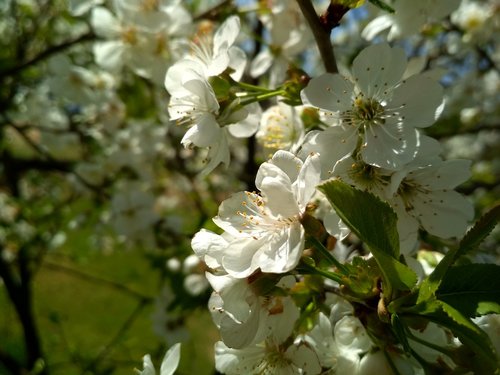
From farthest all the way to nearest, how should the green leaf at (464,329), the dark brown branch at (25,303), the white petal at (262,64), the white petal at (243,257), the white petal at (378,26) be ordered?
1. the dark brown branch at (25,303)
2. the white petal at (262,64)
3. the white petal at (378,26)
4. the white petal at (243,257)
5. the green leaf at (464,329)

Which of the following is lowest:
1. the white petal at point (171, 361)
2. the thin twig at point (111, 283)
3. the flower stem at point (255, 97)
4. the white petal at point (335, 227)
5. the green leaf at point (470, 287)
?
the thin twig at point (111, 283)

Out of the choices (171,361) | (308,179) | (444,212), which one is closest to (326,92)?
(308,179)

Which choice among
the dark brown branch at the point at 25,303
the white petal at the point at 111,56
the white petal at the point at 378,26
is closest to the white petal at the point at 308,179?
the white petal at the point at 378,26

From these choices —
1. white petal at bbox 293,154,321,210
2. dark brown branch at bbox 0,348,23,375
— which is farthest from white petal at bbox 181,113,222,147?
dark brown branch at bbox 0,348,23,375

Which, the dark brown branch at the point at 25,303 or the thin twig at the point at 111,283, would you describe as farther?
the dark brown branch at the point at 25,303

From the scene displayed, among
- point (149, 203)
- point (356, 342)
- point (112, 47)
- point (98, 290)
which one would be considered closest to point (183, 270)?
point (149, 203)

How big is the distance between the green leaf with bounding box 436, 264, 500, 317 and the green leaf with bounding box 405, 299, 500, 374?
2 centimetres

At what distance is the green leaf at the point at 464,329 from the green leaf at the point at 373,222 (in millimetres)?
41

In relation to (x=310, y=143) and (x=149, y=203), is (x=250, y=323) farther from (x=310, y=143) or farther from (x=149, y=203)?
(x=149, y=203)

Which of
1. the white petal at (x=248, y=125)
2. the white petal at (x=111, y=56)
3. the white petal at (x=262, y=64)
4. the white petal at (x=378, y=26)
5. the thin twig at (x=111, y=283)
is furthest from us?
the thin twig at (x=111, y=283)

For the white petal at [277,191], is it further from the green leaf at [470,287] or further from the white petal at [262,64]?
the white petal at [262,64]

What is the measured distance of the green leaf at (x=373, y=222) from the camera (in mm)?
749

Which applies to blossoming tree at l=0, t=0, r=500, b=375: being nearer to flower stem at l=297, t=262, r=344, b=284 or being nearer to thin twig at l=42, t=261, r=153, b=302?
flower stem at l=297, t=262, r=344, b=284

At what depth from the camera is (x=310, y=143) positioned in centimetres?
93
